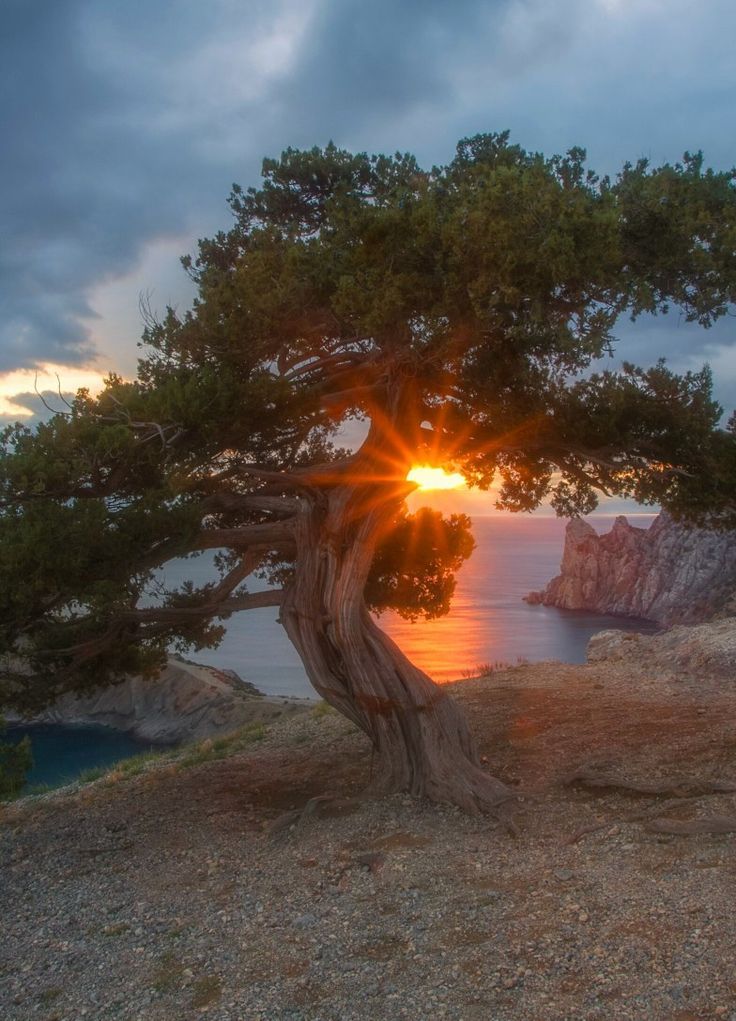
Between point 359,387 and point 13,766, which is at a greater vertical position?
point 359,387

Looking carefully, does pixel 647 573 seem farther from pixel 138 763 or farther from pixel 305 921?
pixel 305 921

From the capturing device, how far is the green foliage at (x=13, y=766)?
27.3 feet

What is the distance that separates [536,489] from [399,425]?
2879mm

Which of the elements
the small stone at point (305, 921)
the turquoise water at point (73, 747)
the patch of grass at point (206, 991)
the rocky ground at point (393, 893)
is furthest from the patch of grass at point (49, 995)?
the turquoise water at point (73, 747)

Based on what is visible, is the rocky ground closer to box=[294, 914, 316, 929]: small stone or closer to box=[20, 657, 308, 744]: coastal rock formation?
box=[294, 914, 316, 929]: small stone

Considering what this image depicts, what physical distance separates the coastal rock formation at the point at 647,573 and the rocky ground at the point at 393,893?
28148mm

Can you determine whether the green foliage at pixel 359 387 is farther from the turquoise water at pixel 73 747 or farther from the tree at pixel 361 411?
the turquoise water at pixel 73 747

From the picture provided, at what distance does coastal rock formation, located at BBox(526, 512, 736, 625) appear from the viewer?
3903 cm

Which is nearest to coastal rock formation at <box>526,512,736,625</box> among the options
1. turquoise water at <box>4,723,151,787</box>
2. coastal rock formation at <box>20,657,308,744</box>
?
coastal rock formation at <box>20,657,308,744</box>

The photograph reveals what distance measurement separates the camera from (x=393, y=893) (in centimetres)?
687

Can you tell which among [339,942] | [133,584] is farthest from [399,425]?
[339,942]

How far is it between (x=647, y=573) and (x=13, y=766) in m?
39.1

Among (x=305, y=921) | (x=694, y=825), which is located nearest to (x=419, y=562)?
(x=694, y=825)

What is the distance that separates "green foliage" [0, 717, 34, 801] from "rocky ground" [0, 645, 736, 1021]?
1.08 meters
